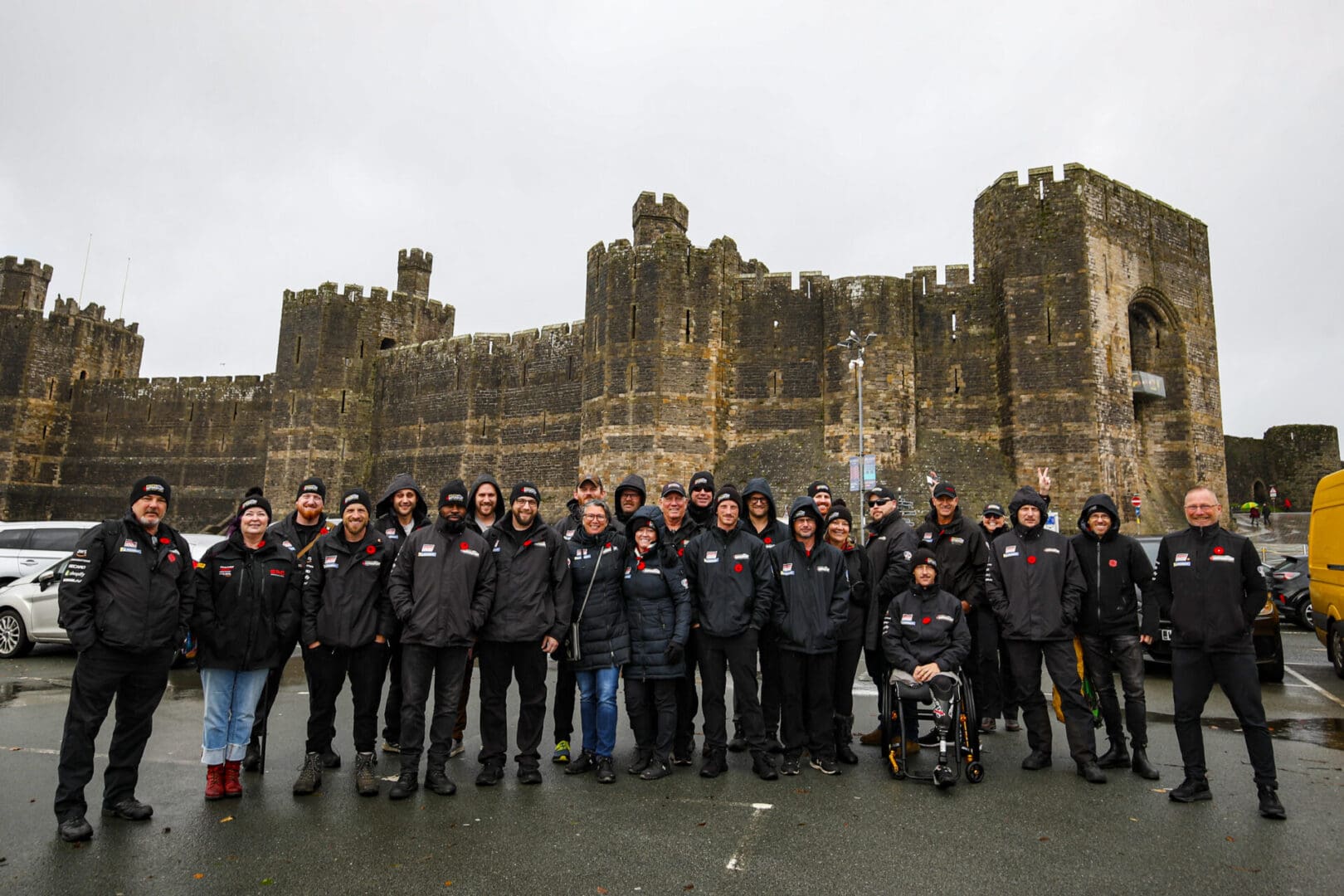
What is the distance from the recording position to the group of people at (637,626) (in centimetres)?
521

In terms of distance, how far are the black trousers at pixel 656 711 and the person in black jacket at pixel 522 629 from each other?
2.23 feet

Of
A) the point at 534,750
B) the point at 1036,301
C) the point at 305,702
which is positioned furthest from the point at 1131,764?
the point at 1036,301

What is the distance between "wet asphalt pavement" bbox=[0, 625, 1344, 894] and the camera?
3.93 metres

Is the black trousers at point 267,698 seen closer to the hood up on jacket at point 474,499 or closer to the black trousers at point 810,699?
the hood up on jacket at point 474,499

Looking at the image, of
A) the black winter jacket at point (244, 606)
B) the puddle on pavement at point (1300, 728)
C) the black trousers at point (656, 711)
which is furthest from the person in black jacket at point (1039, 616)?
the black winter jacket at point (244, 606)

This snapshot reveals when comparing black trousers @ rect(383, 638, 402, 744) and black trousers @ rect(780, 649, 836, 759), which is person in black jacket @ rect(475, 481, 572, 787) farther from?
black trousers @ rect(780, 649, 836, 759)

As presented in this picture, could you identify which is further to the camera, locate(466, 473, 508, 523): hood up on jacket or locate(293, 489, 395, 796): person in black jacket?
locate(466, 473, 508, 523): hood up on jacket

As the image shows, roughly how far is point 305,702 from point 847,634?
18.7ft

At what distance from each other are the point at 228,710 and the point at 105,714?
704 millimetres

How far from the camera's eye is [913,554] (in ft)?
20.4

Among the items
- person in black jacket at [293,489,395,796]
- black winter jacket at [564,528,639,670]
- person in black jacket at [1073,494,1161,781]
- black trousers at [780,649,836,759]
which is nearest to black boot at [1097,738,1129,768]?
person in black jacket at [1073,494,1161,781]

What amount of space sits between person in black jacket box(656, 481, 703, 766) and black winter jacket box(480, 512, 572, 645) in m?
0.85

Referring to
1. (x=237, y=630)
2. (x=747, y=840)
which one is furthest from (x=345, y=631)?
(x=747, y=840)

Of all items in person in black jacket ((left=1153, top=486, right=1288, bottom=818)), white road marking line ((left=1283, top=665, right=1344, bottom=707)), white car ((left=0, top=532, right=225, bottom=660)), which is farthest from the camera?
white car ((left=0, top=532, right=225, bottom=660))
